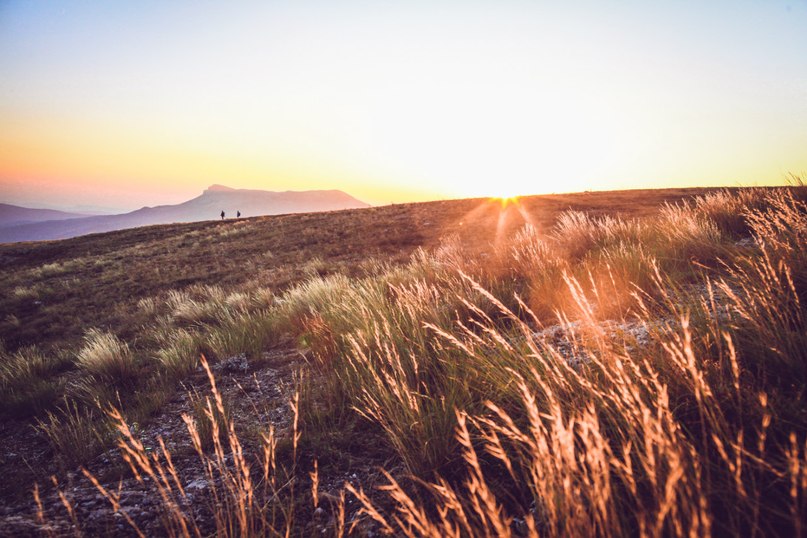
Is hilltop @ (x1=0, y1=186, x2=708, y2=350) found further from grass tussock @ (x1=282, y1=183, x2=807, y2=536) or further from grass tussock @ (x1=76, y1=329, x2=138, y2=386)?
grass tussock @ (x1=282, y1=183, x2=807, y2=536)

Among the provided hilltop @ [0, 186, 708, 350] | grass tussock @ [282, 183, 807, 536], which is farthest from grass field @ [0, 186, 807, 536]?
hilltop @ [0, 186, 708, 350]

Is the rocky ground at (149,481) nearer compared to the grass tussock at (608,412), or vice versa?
the grass tussock at (608,412)

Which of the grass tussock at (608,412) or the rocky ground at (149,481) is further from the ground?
the grass tussock at (608,412)

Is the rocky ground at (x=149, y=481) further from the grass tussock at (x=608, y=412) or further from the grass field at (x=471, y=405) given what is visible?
the grass tussock at (x=608, y=412)

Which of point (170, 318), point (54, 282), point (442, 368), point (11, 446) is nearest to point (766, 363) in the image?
point (442, 368)

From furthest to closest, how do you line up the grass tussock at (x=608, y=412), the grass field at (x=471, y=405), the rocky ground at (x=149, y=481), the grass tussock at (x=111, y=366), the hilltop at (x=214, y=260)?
the hilltop at (x=214, y=260), the grass tussock at (x=111, y=366), the rocky ground at (x=149, y=481), the grass field at (x=471, y=405), the grass tussock at (x=608, y=412)

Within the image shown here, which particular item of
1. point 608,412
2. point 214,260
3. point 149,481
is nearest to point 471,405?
point 608,412

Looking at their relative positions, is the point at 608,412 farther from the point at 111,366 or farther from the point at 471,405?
the point at 111,366

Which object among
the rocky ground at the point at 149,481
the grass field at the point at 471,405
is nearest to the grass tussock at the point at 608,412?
the grass field at the point at 471,405

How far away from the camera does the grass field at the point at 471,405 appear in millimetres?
1261

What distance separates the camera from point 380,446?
2.53m

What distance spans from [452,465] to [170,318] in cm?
919

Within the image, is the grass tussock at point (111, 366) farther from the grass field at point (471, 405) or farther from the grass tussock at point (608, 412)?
the grass tussock at point (608, 412)

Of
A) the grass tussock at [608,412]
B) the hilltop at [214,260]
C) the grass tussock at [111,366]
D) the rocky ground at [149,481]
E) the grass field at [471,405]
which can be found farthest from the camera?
the hilltop at [214,260]
